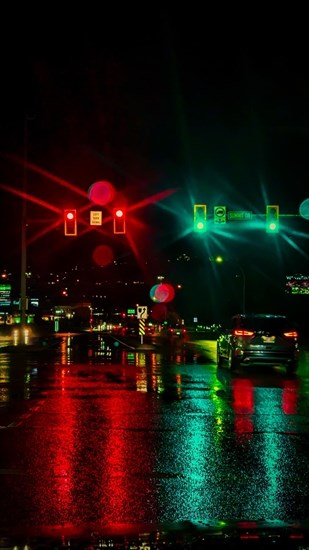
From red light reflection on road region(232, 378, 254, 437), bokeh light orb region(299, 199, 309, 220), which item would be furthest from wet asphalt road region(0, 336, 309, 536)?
bokeh light orb region(299, 199, 309, 220)

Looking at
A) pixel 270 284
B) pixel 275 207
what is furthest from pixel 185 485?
pixel 270 284

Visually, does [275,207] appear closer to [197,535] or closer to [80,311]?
[197,535]

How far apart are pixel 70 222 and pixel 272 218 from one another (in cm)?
792

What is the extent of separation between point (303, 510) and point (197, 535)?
1.50 metres

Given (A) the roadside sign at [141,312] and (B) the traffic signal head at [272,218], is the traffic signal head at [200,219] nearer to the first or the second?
(B) the traffic signal head at [272,218]

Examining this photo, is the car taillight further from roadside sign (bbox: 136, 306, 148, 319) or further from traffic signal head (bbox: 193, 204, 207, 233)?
roadside sign (bbox: 136, 306, 148, 319)

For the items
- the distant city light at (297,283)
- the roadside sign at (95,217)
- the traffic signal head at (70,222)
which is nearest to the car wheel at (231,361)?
the roadside sign at (95,217)

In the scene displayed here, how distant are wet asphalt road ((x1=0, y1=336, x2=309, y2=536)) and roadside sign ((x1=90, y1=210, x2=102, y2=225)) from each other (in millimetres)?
10413

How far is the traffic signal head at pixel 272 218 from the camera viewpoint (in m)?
29.5

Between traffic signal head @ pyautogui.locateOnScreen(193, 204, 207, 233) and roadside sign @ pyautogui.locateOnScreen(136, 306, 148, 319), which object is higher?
traffic signal head @ pyautogui.locateOnScreen(193, 204, 207, 233)

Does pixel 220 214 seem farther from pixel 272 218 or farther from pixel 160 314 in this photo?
pixel 160 314

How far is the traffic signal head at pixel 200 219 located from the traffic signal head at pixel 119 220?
9.01 ft

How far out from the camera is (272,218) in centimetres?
2950

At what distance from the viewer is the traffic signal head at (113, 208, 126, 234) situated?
28703 mm
